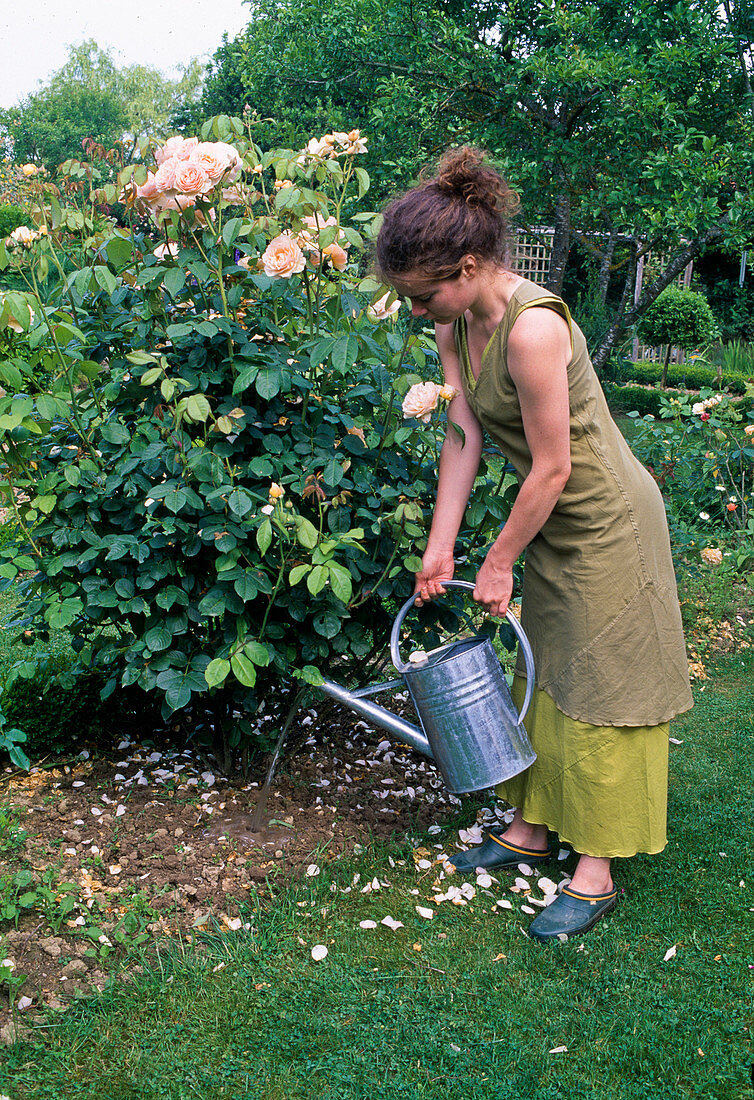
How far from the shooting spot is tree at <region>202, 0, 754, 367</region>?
5781mm

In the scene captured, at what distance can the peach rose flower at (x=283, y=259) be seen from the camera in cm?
186

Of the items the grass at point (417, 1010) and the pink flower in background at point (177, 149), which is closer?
the grass at point (417, 1010)

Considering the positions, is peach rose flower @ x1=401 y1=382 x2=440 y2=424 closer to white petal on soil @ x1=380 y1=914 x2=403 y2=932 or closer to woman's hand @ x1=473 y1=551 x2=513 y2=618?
woman's hand @ x1=473 y1=551 x2=513 y2=618

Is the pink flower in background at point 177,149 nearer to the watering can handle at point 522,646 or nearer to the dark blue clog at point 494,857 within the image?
the watering can handle at point 522,646

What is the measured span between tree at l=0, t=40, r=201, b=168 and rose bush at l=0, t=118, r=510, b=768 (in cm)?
4539

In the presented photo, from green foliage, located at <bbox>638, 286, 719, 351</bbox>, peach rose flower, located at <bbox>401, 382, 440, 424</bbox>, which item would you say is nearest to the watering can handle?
peach rose flower, located at <bbox>401, 382, 440, 424</bbox>

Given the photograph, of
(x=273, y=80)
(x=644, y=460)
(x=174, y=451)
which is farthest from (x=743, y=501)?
(x=273, y=80)

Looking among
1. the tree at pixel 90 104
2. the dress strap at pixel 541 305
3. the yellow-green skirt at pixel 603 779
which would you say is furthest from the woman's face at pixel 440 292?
the tree at pixel 90 104

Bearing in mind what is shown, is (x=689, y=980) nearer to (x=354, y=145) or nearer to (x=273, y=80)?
(x=354, y=145)

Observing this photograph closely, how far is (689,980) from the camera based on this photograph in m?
1.94

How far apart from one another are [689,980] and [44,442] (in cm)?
201

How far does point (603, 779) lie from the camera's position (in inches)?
81.8

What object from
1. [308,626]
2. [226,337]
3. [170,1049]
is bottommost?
[170,1049]

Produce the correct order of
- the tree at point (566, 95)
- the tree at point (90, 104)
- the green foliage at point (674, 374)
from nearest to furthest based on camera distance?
the tree at point (566, 95), the green foliage at point (674, 374), the tree at point (90, 104)
